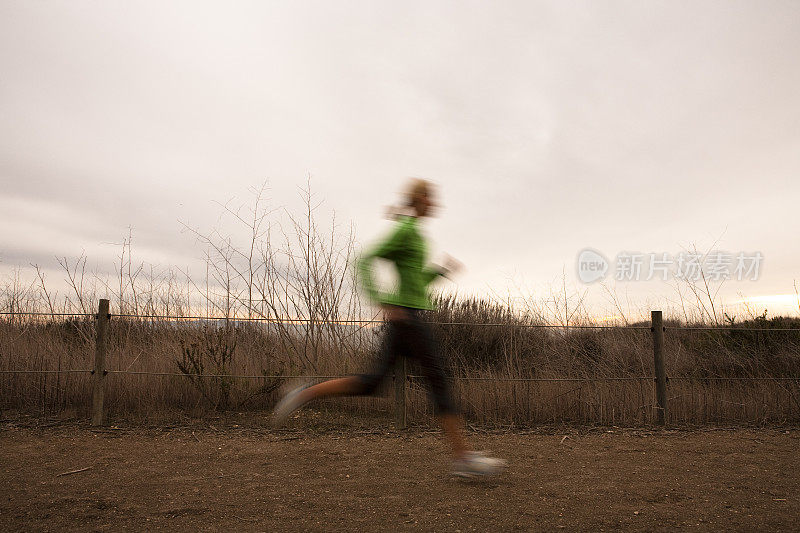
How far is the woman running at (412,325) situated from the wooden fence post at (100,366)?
116 inches

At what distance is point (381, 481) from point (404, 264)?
158cm

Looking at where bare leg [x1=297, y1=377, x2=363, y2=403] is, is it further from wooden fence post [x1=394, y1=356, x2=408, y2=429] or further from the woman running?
wooden fence post [x1=394, y1=356, x2=408, y2=429]

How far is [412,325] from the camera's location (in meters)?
3.17

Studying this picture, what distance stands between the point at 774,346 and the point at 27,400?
30.4ft

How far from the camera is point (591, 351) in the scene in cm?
699

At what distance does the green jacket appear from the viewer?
3.18 m

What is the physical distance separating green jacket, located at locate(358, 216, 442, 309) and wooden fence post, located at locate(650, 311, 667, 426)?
372 centimetres

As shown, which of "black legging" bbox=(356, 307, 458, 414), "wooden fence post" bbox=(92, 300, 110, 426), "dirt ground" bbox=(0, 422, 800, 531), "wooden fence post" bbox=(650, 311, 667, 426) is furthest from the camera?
"wooden fence post" bbox=(650, 311, 667, 426)

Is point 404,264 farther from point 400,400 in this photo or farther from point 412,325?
point 400,400

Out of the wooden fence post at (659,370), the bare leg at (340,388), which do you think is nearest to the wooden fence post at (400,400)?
the bare leg at (340,388)

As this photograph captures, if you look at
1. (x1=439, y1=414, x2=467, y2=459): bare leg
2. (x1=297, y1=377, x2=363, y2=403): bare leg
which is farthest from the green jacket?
Result: (x1=439, y1=414, x2=467, y2=459): bare leg

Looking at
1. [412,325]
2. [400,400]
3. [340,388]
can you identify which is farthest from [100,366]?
[412,325]

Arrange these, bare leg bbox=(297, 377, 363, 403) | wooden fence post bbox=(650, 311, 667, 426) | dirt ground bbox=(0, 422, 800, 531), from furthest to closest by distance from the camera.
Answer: wooden fence post bbox=(650, 311, 667, 426)
bare leg bbox=(297, 377, 363, 403)
dirt ground bbox=(0, 422, 800, 531)

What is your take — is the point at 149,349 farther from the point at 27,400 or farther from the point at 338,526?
the point at 338,526
